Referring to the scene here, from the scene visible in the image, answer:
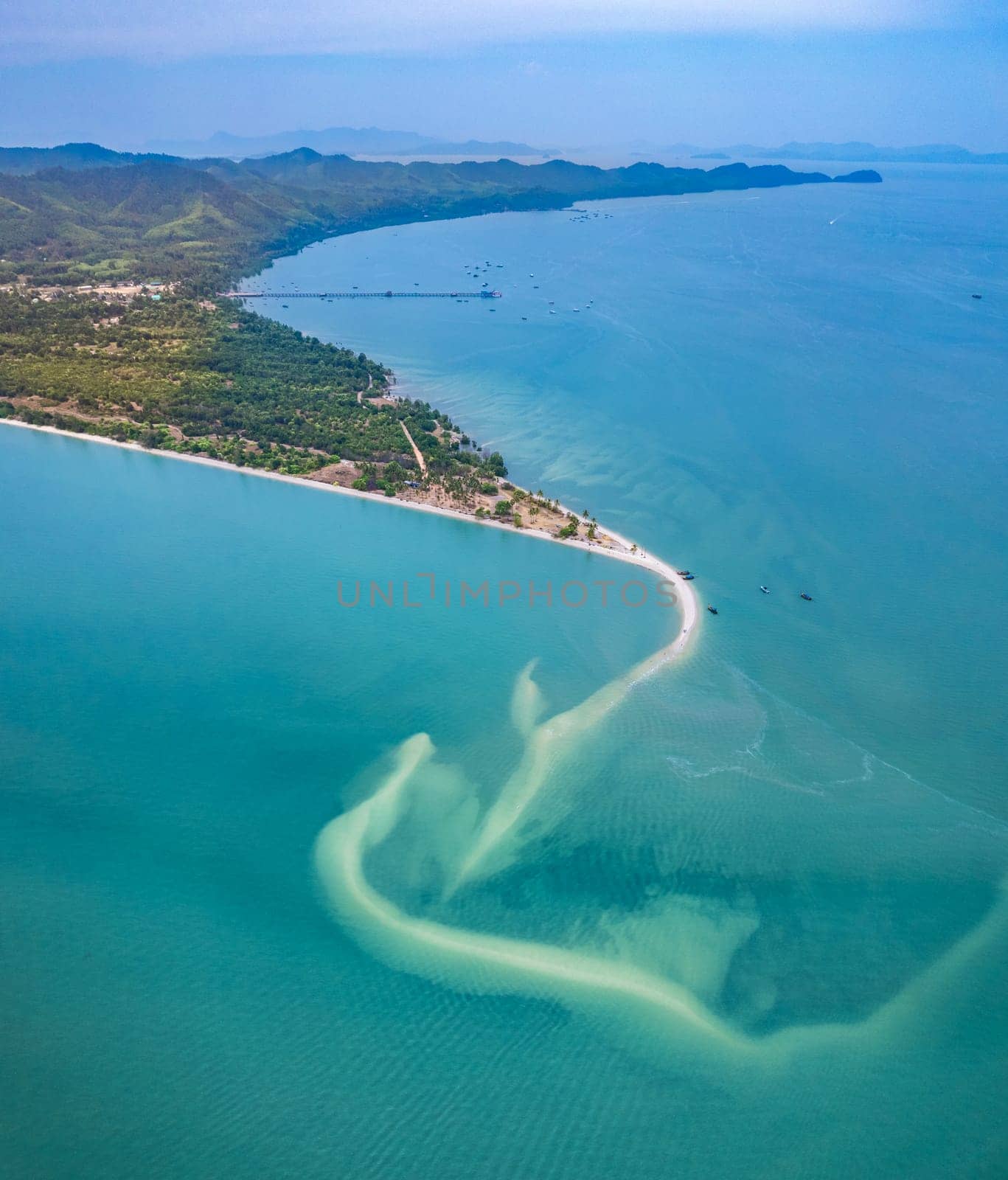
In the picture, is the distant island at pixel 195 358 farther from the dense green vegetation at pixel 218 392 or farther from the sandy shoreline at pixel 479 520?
the sandy shoreline at pixel 479 520

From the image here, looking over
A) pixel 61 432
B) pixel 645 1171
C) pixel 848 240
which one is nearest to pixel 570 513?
pixel 645 1171

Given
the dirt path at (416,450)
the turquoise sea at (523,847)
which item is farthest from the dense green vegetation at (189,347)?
the turquoise sea at (523,847)

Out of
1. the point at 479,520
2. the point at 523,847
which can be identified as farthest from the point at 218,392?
the point at 523,847

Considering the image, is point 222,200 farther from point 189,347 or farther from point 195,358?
Answer: point 195,358

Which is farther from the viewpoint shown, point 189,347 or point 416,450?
point 189,347

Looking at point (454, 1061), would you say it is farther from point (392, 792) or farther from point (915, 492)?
point (915, 492)

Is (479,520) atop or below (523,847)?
atop
